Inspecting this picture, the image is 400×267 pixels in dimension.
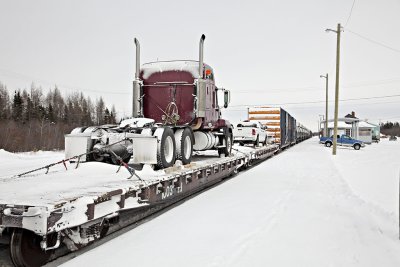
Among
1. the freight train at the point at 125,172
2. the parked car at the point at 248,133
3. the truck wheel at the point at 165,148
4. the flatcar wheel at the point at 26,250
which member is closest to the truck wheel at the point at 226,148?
the freight train at the point at 125,172

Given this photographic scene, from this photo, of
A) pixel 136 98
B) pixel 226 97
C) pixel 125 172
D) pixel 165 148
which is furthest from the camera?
pixel 226 97

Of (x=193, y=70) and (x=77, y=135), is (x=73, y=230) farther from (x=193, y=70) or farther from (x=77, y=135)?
(x=193, y=70)

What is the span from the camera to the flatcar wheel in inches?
132

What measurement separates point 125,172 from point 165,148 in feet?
4.19

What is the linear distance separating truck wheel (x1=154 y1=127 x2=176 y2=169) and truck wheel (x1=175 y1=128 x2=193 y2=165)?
1.12ft

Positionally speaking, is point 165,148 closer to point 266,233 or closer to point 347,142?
point 266,233

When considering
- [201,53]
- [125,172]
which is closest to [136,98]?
[201,53]

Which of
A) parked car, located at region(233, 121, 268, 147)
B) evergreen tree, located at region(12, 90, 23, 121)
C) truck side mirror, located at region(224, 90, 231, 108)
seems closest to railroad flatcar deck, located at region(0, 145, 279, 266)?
truck side mirror, located at region(224, 90, 231, 108)

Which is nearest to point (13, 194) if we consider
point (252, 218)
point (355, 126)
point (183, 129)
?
point (252, 218)

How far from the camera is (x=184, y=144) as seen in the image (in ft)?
25.0

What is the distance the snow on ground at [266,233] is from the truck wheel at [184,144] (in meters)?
0.95

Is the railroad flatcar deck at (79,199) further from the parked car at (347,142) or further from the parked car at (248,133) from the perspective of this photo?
the parked car at (347,142)

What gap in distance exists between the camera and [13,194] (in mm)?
3727

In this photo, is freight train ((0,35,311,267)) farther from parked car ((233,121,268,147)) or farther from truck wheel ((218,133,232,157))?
parked car ((233,121,268,147))
